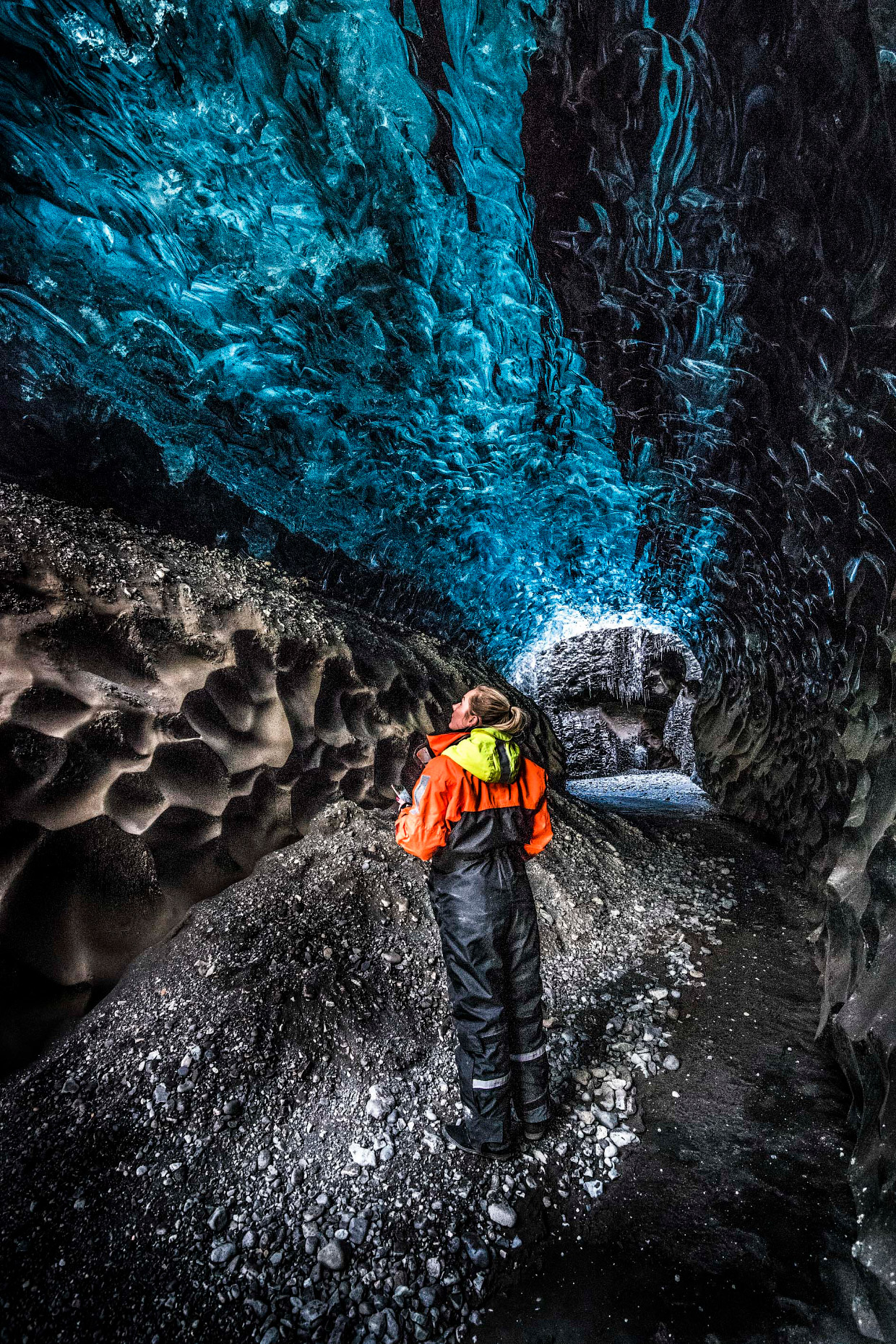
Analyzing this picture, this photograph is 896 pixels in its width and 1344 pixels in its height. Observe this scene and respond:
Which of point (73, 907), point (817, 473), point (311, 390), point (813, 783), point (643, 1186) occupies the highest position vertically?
point (817, 473)

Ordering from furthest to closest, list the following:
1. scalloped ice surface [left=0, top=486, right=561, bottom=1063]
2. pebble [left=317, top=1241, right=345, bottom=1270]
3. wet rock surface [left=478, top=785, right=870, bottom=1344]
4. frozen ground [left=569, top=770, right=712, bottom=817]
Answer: frozen ground [left=569, top=770, right=712, bottom=817] → scalloped ice surface [left=0, top=486, right=561, bottom=1063] → pebble [left=317, top=1241, right=345, bottom=1270] → wet rock surface [left=478, top=785, right=870, bottom=1344]

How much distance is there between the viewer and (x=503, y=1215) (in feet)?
6.23

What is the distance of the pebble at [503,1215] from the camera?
6.18ft

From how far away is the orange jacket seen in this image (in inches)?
81.2

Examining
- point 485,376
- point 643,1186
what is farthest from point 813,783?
point 485,376

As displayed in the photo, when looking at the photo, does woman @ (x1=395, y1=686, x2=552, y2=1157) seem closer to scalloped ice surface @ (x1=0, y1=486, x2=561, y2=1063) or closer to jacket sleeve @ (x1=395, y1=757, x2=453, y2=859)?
jacket sleeve @ (x1=395, y1=757, x2=453, y2=859)

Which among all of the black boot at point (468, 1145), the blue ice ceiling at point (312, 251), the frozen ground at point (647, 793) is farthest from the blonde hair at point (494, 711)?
the frozen ground at point (647, 793)

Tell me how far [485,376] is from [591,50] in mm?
2013

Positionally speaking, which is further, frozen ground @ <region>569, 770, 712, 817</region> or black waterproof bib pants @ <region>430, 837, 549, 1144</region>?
frozen ground @ <region>569, 770, 712, 817</region>

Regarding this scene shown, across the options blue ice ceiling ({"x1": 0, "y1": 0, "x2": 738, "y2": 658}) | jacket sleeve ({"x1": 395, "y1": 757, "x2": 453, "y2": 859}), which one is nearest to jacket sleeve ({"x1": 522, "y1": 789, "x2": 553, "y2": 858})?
jacket sleeve ({"x1": 395, "y1": 757, "x2": 453, "y2": 859})

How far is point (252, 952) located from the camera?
2.74 metres

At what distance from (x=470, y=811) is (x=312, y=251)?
3182mm

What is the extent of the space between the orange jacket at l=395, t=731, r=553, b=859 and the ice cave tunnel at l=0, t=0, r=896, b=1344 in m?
1.21

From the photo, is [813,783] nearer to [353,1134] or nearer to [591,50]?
[353,1134]
